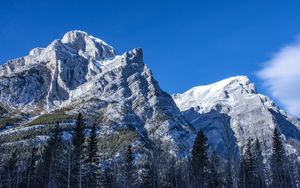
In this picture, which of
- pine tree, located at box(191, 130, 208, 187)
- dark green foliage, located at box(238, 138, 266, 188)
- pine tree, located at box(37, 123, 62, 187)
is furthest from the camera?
dark green foliage, located at box(238, 138, 266, 188)

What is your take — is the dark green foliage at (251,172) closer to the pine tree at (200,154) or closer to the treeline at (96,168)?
the treeline at (96,168)

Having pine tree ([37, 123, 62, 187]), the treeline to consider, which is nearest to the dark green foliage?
the treeline

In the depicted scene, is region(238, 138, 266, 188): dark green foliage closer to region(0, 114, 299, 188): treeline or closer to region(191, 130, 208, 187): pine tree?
region(0, 114, 299, 188): treeline

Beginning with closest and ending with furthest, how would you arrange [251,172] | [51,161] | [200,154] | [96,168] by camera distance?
[96,168] → [51,161] → [200,154] → [251,172]

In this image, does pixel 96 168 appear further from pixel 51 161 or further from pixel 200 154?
pixel 200 154

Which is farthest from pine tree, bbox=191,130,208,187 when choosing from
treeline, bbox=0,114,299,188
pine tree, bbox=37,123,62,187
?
pine tree, bbox=37,123,62,187

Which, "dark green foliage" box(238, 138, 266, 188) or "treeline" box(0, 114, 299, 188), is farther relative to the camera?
"dark green foliage" box(238, 138, 266, 188)

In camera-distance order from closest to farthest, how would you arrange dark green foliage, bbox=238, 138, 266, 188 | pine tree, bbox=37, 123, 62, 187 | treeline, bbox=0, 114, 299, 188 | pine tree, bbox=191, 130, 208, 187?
1. treeline, bbox=0, 114, 299, 188
2. pine tree, bbox=37, 123, 62, 187
3. pine tree, bbox=191, 130, 208, 187
4. dark green foliage, bbox=238, 138, 266, 188

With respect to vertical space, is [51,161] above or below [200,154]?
below

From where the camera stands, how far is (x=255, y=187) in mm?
111562

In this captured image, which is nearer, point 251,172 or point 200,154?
point 200,154

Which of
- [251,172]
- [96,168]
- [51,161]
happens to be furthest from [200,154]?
[51,161]

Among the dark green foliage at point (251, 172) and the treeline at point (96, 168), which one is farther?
the dark green foliage at point (251, 172)

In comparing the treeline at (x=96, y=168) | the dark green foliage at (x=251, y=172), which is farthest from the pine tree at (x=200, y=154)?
the dark green foliage at (x=251, y=172)
